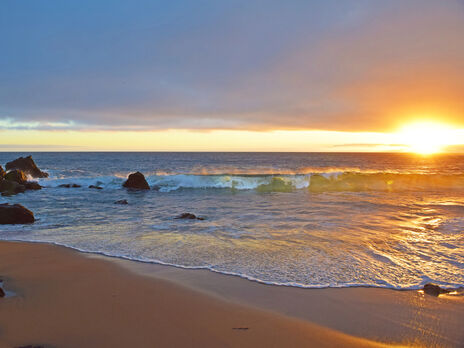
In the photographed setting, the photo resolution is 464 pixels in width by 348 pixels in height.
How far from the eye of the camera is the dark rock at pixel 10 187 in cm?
1920

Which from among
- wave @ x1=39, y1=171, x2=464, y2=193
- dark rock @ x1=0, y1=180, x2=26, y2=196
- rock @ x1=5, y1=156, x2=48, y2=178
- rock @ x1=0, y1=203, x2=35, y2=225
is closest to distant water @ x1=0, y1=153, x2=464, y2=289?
rock @ x1=0, y1=203, x2=35, y2=225

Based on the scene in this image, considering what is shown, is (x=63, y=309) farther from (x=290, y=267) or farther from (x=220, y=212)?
(x=220, y=212)

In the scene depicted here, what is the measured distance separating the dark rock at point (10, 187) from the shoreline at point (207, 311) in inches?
649

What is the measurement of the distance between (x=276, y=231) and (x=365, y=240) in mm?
2267

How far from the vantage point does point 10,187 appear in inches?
769

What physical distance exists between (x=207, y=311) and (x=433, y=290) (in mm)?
3374

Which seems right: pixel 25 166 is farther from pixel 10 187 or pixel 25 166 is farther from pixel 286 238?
pixel 286 238

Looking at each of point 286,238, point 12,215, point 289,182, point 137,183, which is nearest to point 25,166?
point 137,183

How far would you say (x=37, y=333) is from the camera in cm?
343

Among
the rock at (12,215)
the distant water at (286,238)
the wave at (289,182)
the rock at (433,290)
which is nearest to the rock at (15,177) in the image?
the wave at (289,182)

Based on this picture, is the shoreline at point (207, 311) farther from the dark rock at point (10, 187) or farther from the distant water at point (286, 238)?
the dark rock at point (10, 187)

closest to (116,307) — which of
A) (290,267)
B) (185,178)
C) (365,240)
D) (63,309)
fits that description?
(63,309)

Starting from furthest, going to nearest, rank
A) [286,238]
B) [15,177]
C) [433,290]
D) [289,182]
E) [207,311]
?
[289,182]
[15,177]
[286,238]
[433,290]
[207,311]

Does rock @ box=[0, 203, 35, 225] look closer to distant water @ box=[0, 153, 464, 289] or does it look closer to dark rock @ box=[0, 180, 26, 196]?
distant water @ box=[0, 153, 464, 289]
